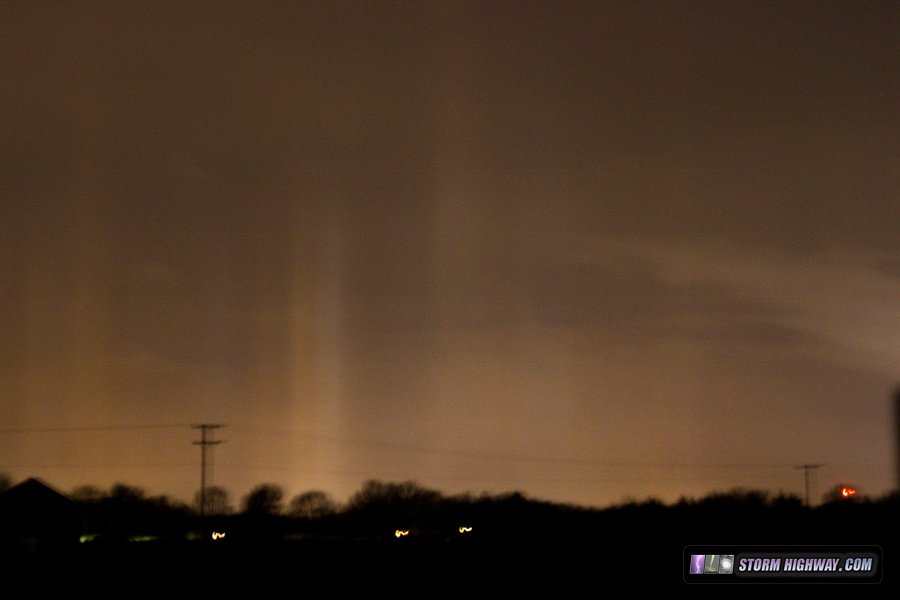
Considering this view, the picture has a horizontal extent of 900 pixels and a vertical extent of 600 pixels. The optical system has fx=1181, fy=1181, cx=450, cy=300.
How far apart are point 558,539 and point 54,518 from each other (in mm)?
35767

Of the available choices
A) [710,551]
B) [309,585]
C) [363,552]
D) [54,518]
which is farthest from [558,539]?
[710,551]

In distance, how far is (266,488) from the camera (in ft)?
406

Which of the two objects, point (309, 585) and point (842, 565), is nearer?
point (842, 565)

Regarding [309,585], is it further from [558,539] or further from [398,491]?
[398,491]

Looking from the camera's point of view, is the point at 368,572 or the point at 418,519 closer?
the point at 368,572

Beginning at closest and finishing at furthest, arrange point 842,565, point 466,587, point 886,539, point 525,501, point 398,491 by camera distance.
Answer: point 842,565 → point 886,539 → point 466,587 → point 525,501 → point 398,491

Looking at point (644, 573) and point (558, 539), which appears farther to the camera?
point (558, 539)

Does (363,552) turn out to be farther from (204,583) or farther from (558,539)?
(558,539)

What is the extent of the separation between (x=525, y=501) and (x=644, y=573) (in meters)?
65.9

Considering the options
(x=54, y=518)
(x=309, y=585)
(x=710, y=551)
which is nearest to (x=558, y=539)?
(x=54, y=518)

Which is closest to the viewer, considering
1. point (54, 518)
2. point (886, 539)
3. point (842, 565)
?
point (842, 565)

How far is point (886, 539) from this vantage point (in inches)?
1377

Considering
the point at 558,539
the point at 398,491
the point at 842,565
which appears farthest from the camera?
the point at 398,491

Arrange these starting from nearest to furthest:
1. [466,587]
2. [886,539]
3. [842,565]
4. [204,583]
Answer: [842,565]
[886,539]
[466,587]
[204,583]
